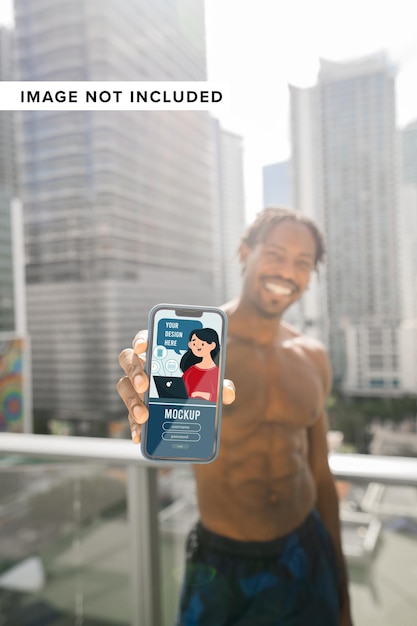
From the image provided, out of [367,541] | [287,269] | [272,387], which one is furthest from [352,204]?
[367,541]

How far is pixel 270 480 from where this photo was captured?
1127mm

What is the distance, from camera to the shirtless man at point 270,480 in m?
1.12

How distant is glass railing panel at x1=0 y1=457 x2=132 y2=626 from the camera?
123 cm

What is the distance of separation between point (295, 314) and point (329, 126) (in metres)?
0.48

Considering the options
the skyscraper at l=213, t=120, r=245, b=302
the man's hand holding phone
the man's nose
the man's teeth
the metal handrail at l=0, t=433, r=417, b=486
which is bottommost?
the metal handrail at l=0, t=433, r=417, b=486

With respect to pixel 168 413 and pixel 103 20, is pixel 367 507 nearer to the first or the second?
pixel 168 413

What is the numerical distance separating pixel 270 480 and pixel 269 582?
9.3 inches

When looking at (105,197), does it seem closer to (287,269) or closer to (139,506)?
(287,269)

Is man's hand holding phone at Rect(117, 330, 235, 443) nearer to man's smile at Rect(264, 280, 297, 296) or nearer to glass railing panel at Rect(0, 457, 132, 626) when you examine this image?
man's smile at Rect(264, 280, 297, 296)

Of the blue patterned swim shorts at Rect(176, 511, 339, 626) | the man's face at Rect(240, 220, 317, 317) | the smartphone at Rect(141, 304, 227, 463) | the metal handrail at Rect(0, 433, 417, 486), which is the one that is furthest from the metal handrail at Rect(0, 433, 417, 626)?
the smartphone at Rect(141, 304, 227, 463)

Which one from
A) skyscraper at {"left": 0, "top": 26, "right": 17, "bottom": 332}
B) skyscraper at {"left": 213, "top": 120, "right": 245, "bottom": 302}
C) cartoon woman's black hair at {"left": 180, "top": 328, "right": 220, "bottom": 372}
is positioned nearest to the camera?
cartoon woman's black hair at {"left": 180, "top": 328, "right": 220, "bottom": 372}

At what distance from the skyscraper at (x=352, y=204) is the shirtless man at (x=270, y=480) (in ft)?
0.29

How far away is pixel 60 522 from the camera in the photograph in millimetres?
1273

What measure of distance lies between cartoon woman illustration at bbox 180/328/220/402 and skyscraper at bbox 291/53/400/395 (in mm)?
569
